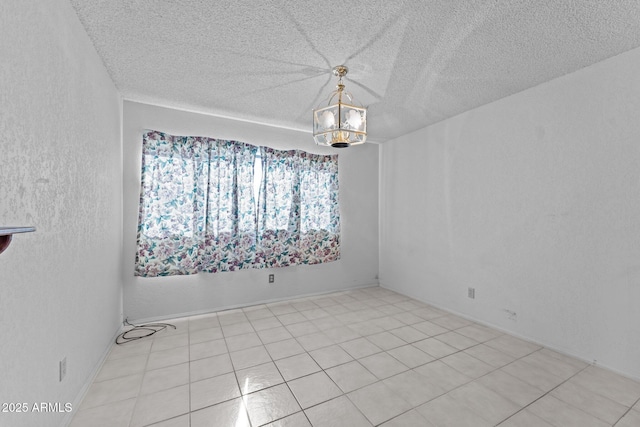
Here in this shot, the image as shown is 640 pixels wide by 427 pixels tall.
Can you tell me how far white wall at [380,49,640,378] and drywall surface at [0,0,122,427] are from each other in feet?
11.9

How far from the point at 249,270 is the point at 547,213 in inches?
131

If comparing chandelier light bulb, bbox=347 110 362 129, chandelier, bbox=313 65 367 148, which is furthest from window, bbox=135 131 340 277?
chandelier light bulb, bbox=347 110 362 129

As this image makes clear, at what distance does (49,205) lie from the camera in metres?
1.42

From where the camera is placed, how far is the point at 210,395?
189 cm

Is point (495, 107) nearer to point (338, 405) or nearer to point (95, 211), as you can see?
point (338, 405)

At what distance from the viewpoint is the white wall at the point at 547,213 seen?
2.12 metres

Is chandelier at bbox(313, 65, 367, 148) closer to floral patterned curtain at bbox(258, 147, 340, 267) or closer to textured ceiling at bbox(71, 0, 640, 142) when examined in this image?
textured ceiling at bbox(71, 0, 640, 142)

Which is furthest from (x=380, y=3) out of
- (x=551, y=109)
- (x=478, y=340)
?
(x=478, y=340)

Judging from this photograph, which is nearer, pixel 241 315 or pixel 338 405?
pixel 338 405

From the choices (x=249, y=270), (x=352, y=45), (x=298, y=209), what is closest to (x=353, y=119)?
(x=352, y=45)

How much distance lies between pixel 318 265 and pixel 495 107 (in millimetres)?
2963

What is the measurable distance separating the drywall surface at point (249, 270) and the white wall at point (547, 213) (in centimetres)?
100

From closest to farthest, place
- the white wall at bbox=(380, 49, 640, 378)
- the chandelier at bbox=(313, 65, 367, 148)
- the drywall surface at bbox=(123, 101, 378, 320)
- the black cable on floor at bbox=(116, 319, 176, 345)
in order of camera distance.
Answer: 1. the chandelier at bbox=(313, 65, 367, 148)
2. the white wall at bbox=(380, 49, 640, 378)
3. the black cable on floor at bbox=(116, 319, 176, 345)
4. the drywall surface at bbox=(123, 101, 378, 320)

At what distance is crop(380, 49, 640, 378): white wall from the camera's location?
83.7 inches
